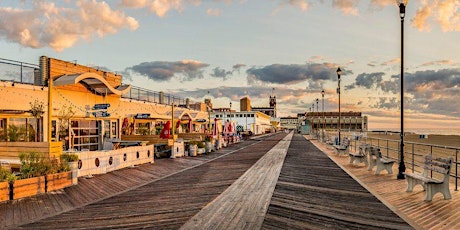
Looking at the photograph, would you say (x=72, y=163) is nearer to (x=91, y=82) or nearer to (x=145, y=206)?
(x=145, y=206)

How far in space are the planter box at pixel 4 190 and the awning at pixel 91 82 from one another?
9.21 meters

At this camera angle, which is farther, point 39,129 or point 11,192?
point 39,129

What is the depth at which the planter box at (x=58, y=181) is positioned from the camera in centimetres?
1084

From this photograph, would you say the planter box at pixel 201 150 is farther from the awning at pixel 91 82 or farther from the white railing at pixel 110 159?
the white railing at pixel 110 159

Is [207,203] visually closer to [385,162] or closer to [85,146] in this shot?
[385,162]

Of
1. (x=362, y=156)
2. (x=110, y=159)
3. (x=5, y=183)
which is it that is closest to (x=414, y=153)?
(x=362, y=156)

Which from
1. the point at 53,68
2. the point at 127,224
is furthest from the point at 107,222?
the point at 53,68

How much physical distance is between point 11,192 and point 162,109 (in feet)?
88.6

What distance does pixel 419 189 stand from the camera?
10.9 meters

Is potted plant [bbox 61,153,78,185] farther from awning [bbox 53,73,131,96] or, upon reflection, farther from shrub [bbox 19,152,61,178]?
awning [bbox 53,73,131,96]

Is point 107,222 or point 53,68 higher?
point 53,68

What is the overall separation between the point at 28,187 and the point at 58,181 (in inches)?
45.3

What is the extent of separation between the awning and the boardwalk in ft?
21.8

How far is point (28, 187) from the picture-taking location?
10.1 metres
